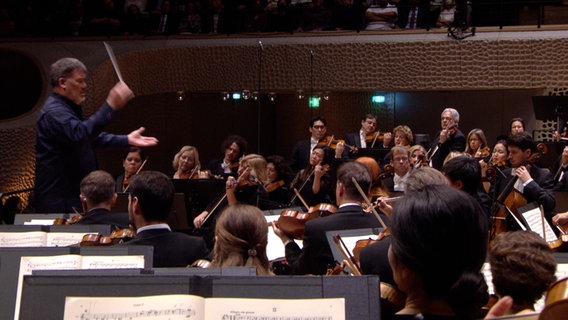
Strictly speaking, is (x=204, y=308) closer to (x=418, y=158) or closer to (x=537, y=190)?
(x=537, y=190)

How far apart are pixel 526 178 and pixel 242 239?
10.5ft

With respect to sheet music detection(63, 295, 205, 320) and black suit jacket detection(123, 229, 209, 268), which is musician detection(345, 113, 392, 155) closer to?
black suit jacket detection(123, 229, 209, 268)

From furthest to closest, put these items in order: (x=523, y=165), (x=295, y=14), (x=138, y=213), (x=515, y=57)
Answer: (x=295, y=14), (x=515, y=57), (x=523, y=165), (x=138, y=213)

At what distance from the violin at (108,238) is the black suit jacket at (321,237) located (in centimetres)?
87

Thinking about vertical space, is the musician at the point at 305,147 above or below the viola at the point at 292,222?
above

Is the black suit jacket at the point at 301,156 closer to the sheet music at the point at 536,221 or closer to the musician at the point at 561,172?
the musician at the point at 561,172

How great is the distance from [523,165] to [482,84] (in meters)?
5.05

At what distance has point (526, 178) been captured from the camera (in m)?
5.46

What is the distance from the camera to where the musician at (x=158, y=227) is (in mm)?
3375

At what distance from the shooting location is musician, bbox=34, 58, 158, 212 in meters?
4.17

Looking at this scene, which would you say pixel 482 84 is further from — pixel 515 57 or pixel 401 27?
pixel 401 27

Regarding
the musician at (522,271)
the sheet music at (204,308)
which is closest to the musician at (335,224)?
the musician at (522,271)

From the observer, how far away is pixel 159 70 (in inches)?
466

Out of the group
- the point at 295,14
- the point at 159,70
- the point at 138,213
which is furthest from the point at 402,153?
the point at 159,70
